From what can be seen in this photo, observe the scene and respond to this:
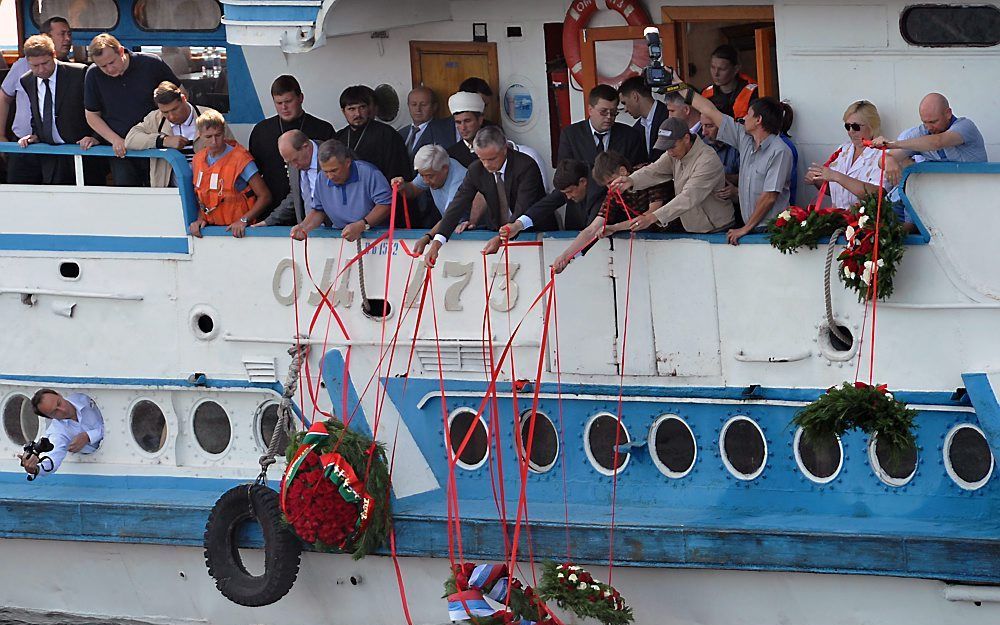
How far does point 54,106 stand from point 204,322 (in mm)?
1713

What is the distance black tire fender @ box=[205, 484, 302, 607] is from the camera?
34.1 feet

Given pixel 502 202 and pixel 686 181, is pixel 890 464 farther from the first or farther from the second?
pixel 502 202

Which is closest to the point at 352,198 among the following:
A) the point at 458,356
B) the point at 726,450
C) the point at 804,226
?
the point at 458,356

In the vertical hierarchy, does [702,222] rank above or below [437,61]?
below

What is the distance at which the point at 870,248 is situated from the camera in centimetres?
898

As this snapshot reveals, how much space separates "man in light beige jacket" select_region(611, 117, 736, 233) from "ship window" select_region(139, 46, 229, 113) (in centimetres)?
383

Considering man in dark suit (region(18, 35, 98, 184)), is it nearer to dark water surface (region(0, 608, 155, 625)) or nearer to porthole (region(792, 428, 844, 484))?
dark water surface (region(0, 608, 155, 625))

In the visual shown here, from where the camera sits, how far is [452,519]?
1004 cm

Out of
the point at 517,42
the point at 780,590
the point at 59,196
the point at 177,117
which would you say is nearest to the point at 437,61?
the point at 517,42

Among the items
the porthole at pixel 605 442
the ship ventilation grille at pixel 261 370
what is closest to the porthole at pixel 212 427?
the ship ventilation grille at pixel 261 370

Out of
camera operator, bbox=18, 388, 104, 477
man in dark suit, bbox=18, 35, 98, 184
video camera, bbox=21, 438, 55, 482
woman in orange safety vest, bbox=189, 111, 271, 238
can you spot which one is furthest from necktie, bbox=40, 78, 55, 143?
video camera, bbox=21, 438, 55, 482

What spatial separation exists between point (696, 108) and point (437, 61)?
2.24m

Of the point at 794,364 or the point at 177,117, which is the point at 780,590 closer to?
the point at 794,364

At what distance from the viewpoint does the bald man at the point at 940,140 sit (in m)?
9.02
